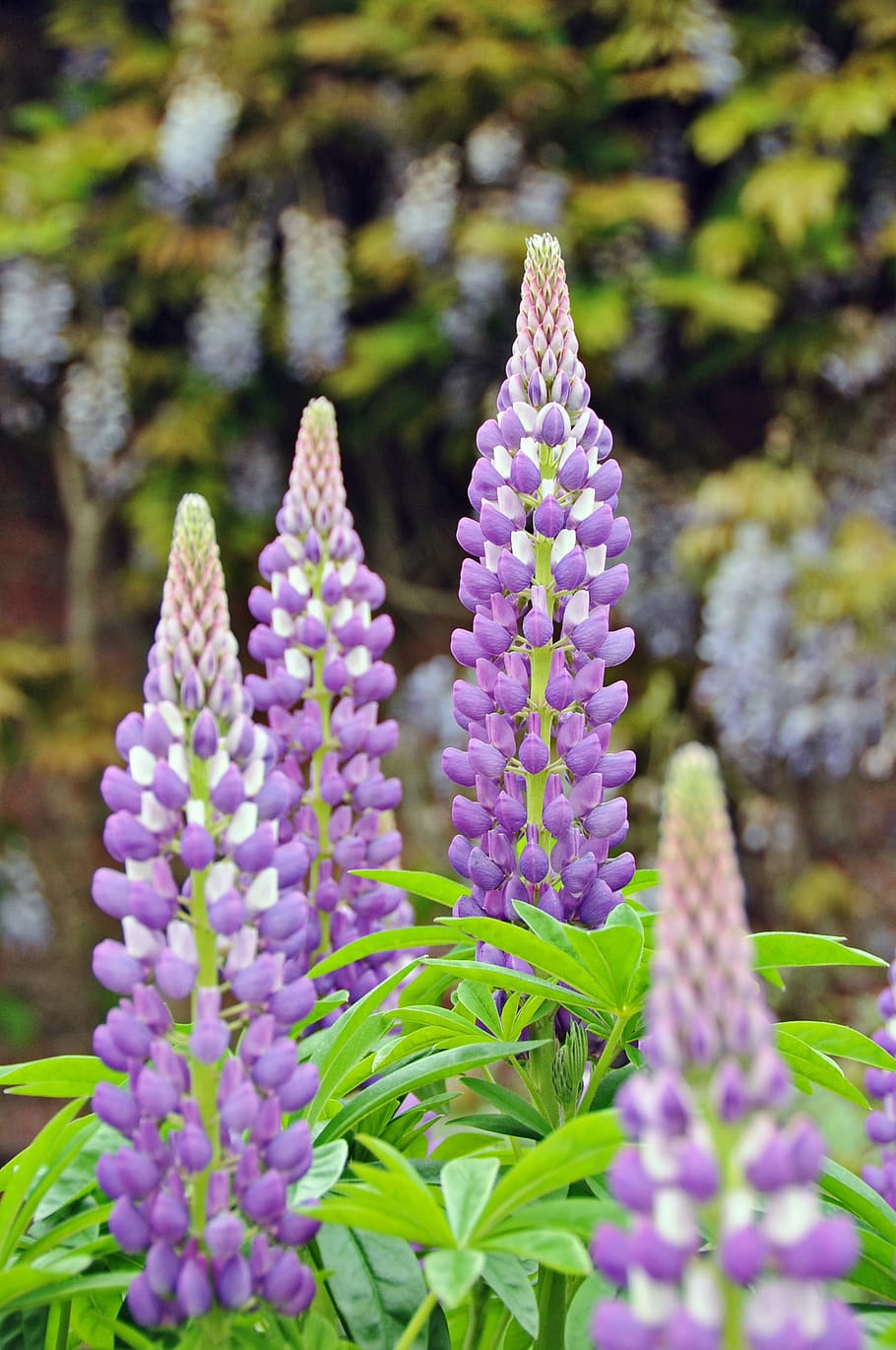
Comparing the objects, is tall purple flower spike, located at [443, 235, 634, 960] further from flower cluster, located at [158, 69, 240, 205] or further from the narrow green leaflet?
flower cluster, located at [158, 69, 240, 205]

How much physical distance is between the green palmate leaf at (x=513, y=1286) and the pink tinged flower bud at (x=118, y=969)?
0.21 meters

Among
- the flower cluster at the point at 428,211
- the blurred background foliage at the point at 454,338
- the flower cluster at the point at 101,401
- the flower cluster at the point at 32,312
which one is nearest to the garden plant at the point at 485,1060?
the blurred background foliage at the point at 454,338

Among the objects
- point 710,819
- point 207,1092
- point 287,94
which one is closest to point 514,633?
point 207,1092

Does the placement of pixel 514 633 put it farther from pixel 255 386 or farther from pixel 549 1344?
pixel 255 386

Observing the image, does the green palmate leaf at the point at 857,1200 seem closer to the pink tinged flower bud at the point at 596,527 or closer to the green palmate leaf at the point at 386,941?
the green palmate leaf at the point at 386,941

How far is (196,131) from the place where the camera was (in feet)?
13.3

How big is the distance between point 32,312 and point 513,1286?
4.17 m

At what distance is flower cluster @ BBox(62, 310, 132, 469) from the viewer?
4.28 m

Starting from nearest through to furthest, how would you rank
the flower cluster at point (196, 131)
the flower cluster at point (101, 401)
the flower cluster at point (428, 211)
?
1. the flower cluster at point (428, 211)
2. the flower cluster at point (196, 131)
3. the flower cluster at point (101, 401)

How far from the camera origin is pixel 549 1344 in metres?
0.69

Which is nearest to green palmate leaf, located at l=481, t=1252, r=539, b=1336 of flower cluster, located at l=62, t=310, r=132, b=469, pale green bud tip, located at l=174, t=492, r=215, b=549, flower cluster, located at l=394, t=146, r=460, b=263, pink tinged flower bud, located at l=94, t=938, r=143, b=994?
pink tinged flower bud, located at l=94, t=938, r=143, b=994

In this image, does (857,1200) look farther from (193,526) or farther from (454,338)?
(454,338)

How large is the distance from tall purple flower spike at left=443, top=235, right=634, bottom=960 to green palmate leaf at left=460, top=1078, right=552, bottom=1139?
0.45 ft

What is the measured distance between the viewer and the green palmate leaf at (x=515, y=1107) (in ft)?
2.39
